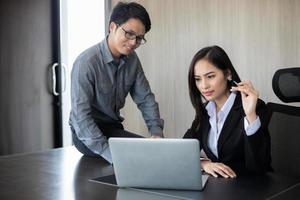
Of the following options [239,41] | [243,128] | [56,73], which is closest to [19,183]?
[243,128]

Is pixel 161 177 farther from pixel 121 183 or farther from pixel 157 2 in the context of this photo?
pixel 157 2

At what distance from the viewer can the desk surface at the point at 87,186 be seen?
116cm

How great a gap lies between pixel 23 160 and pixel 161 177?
0.76 m

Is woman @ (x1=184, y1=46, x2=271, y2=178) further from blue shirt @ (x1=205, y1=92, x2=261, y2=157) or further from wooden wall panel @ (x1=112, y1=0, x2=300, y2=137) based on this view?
wooden wall panel @ (x1=112, y1=0, x2=300, y2=137)

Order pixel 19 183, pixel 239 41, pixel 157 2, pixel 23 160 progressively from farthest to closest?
1. pixel 157 2
2. pixel 239 41
3. pixel 23 160
4. pixel 19 183

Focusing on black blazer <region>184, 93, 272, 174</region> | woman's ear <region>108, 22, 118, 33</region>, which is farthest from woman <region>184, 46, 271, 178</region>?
woman's ear <region>108, 22, 118, 33</region>

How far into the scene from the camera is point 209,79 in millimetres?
1751

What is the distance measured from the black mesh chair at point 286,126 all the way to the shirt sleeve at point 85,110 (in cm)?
77

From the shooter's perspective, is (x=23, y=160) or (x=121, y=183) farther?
(x=23, y=160)

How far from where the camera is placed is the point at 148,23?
6.86 ft

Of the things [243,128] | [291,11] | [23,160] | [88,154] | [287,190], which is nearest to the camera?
[287,190]

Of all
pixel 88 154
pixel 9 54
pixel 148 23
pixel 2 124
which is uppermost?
pixel 148 23

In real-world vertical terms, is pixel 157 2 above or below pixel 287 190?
above

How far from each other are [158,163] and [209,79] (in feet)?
2.15
